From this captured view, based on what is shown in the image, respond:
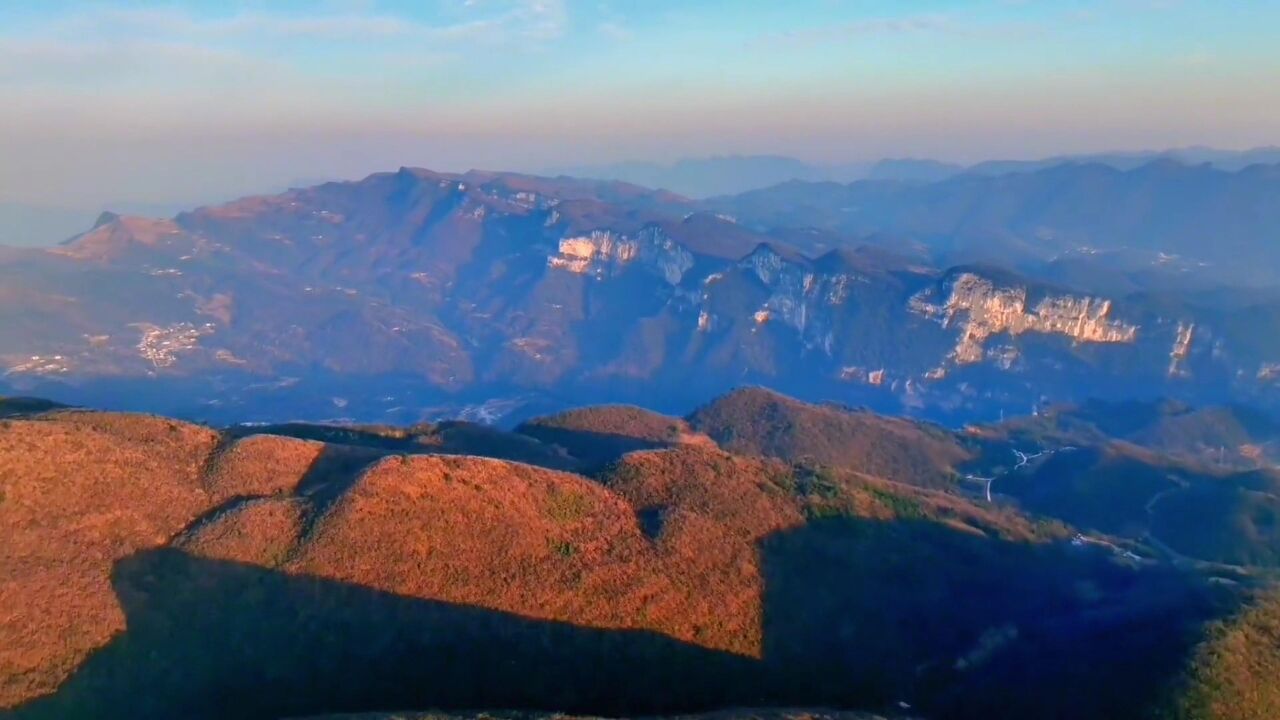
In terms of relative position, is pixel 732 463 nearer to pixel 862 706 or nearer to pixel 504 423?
pixel 862 706

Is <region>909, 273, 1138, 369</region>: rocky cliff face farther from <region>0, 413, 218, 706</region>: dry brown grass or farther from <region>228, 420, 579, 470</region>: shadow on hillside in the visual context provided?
<region>0, 413, 218, 706</region>: dry brown grass

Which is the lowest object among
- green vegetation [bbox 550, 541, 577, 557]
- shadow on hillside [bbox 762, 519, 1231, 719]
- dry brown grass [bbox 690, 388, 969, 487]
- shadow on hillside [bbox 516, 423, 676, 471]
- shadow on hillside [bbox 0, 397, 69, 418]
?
dry brown grass [bbox 690, 388, 969, 487]

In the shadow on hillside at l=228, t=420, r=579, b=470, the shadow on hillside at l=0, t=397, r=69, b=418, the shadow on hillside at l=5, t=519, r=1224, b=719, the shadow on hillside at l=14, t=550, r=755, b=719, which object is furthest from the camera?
the shadow on hillside at l=228, t=420, r=579, b=470

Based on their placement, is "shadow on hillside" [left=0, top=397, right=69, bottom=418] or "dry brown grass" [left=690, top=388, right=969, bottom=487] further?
"dry brown grass" [left=690, top=388, right=969, bottom=487]

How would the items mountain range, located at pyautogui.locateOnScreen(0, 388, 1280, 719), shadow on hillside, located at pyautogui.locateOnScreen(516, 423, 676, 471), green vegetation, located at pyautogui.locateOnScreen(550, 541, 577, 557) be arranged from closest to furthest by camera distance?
mountain range, located at pyautogui.locateOnScreen(0, 388, 1280, 719) < green vegetation, located at pyautogui.locateOnScreen(550, 541, 577, 557) < shadow on hillside, located at pyautogui.locateOnScreen(516, 423, 676, 471)

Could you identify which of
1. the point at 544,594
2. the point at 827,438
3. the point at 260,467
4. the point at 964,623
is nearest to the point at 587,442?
the point at 827,438

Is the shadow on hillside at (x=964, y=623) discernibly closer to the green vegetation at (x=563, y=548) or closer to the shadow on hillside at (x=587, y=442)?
the green vegetation at (x=563, y=548)

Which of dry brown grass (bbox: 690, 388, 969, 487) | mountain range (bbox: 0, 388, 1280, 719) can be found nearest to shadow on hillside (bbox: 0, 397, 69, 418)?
mountain range (bbox: 0, 388, 1280, 719)
